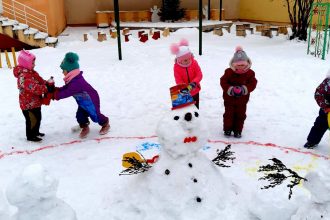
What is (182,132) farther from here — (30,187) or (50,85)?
(50,85)

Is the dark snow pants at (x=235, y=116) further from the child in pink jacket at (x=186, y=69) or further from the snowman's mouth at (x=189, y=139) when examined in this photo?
the snowman's mouth at (x=189, y=139)

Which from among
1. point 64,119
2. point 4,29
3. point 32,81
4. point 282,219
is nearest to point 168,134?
point 282,219

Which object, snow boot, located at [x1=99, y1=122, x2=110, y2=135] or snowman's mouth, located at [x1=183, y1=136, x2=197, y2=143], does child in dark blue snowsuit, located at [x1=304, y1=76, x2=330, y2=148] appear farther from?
snow boot, located at [x1=99, y1=122, x2=110, y2=135]

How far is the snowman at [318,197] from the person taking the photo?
2412 mm

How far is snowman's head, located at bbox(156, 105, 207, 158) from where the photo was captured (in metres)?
3.01

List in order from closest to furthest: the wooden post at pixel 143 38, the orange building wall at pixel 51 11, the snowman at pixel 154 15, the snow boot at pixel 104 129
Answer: the snow boot at pixel 104 129
the wooden post at pixel 143 38
the orange building wall at pixel 51 11
the snowman at pixel 154 15

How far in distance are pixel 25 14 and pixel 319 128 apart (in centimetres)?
1178

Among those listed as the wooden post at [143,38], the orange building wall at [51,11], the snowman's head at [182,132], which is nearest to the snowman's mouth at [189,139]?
the snowman's head at [182,132]

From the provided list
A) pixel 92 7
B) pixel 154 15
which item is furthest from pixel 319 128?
pixel 92 7

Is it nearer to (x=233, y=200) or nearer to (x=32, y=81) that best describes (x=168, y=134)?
(x=233, y=200)

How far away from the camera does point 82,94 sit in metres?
5.00

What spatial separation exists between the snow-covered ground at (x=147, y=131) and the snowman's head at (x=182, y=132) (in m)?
0.44

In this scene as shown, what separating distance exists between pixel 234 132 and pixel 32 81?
2.71 meters

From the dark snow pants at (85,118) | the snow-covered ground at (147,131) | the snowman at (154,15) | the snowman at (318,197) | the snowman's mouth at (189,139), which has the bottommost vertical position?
the snow-covered ground at (147,131)
